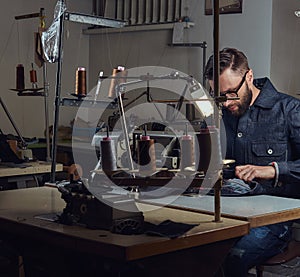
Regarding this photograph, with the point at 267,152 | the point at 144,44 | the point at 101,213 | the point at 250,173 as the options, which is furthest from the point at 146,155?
the point at 144,44

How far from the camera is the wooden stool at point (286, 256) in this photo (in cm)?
221

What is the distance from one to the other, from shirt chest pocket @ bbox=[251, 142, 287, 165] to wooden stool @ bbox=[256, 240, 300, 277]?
41cm

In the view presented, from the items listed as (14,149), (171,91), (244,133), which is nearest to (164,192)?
(244,133)

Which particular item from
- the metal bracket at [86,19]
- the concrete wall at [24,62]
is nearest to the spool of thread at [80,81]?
the metal bracket at [86,19]

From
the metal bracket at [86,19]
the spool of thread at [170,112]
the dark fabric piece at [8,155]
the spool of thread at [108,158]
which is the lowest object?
the dark fabric piece at [8,155]

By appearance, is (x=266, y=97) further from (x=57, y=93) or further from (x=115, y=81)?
(x=57, y=93)

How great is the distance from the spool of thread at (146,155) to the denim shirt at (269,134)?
80cm

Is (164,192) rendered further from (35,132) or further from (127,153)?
(35,132)

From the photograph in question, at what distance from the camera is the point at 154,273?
5.50ft

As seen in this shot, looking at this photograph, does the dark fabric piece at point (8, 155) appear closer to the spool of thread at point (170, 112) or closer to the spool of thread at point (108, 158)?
the spool of thread at point (170, 112)

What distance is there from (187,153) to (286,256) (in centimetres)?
69

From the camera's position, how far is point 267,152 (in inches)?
102

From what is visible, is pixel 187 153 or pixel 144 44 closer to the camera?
pixel 187 153

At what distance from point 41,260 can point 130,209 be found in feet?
1.57
